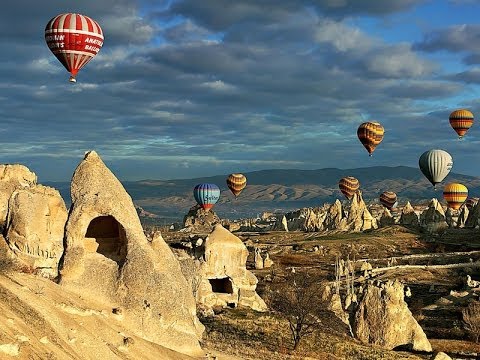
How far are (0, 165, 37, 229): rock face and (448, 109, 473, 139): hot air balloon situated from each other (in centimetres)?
8950

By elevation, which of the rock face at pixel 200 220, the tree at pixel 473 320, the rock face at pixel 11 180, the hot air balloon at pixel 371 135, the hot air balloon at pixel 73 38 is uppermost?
the hot air balloon at pixel 73 38

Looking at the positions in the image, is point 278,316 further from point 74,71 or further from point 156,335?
point 74,71

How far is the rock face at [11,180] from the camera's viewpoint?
92.2 ft

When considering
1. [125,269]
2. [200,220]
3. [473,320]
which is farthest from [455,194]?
[125,269]

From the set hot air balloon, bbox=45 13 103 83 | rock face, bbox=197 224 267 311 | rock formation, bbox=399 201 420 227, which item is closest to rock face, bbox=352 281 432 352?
rock face, bbox=197 224 267 311

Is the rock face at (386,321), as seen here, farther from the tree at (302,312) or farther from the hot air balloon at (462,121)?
the hot air balloon at (462,121)

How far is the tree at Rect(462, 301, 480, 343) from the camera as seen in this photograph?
4509 centimetres

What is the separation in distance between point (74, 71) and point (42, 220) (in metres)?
28.7

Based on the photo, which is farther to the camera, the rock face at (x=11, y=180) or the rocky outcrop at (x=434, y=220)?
the rocky outcrop at (x=434, y=220)

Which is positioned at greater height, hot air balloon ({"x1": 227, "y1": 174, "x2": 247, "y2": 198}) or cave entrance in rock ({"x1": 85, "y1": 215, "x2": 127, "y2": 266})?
hot air balloon ({"x1": 227, "y1": 174, "x2": 247, "y2": 198})

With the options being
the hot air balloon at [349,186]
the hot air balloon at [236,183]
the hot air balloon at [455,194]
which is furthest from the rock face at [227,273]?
the hot air balloon at [236,183]

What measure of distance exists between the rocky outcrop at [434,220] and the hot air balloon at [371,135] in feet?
98.6

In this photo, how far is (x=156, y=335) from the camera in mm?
21234

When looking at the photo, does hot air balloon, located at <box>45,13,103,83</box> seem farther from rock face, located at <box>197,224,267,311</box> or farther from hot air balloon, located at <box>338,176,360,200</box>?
hot air balloon, located at <box>338,176,360,200</box>
